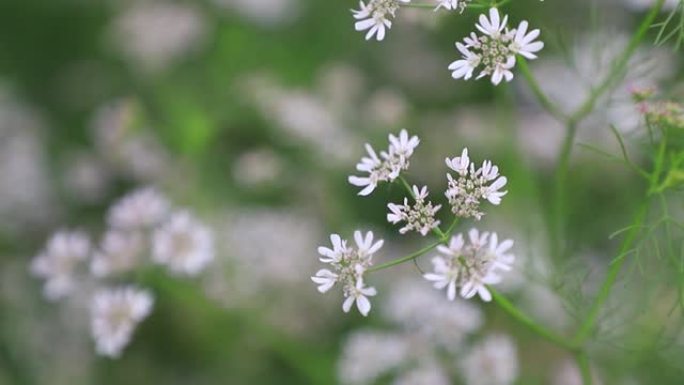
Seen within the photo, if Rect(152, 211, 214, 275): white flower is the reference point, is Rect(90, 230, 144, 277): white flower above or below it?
below

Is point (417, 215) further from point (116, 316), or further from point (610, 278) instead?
point (116, 316)

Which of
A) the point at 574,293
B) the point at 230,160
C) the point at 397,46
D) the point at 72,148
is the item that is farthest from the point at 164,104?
the point at 574,293

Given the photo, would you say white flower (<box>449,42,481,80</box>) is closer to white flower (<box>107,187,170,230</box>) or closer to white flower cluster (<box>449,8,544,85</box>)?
white flower cluster (<box>449,8,544,85</box>)

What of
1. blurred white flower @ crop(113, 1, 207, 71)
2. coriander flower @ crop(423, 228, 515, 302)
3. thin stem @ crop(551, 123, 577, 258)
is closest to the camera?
coriander flower @ crop(423, 228, 515, 302)

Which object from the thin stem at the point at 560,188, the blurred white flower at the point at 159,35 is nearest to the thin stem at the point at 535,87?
the thin stem at the point at 560,188

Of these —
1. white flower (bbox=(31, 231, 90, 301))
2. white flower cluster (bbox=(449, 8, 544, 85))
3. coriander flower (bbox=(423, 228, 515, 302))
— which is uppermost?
white flower cluster (bbox=(449, 8, 544, 85))

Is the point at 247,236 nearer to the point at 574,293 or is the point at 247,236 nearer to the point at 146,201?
the point at 146,201

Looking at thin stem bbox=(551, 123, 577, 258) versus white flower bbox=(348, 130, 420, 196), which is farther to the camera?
thin stem bbox=(551, 123, 577, 258)

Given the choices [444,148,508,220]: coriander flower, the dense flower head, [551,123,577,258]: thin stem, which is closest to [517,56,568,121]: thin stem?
[551,123,577,258]: thin stem

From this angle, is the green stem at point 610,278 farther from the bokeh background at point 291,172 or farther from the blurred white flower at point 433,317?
the blurred white flower at point 433,317
